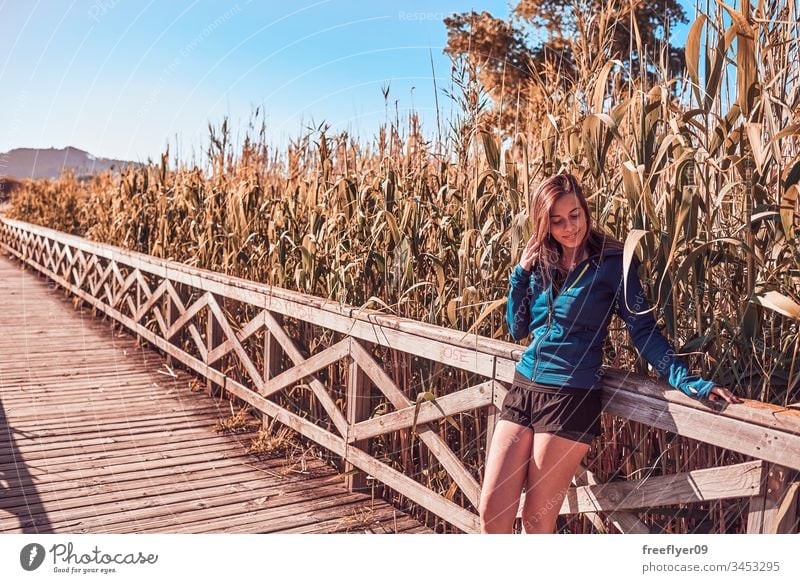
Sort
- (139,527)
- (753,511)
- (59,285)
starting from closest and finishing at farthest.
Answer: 1. (753,511)
2. (139,527)
3. (59,285)

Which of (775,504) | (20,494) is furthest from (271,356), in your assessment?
(775,504)

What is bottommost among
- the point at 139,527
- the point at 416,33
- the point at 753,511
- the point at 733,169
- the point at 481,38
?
the point at 139,527

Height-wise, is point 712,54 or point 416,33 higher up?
point 416,33

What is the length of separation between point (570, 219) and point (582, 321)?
0.27 m

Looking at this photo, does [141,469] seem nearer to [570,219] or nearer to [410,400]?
[410,400]

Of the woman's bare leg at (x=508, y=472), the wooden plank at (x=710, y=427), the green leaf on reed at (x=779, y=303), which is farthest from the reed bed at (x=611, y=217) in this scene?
the woman's bare leg at (x=508, y=472)

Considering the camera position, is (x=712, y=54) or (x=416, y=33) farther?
(x=416, y=33)

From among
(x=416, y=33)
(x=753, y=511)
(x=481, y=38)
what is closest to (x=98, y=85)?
(x=416, y=33)

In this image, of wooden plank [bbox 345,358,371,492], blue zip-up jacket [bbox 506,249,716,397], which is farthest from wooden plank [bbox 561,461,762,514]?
wooden plank [bbox 345,358,371,492]

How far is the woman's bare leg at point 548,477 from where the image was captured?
194 centimetres

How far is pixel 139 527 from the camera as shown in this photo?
261cm

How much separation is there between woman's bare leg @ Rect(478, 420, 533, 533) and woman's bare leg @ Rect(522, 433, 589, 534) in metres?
0.03

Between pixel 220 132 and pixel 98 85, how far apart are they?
183cm
